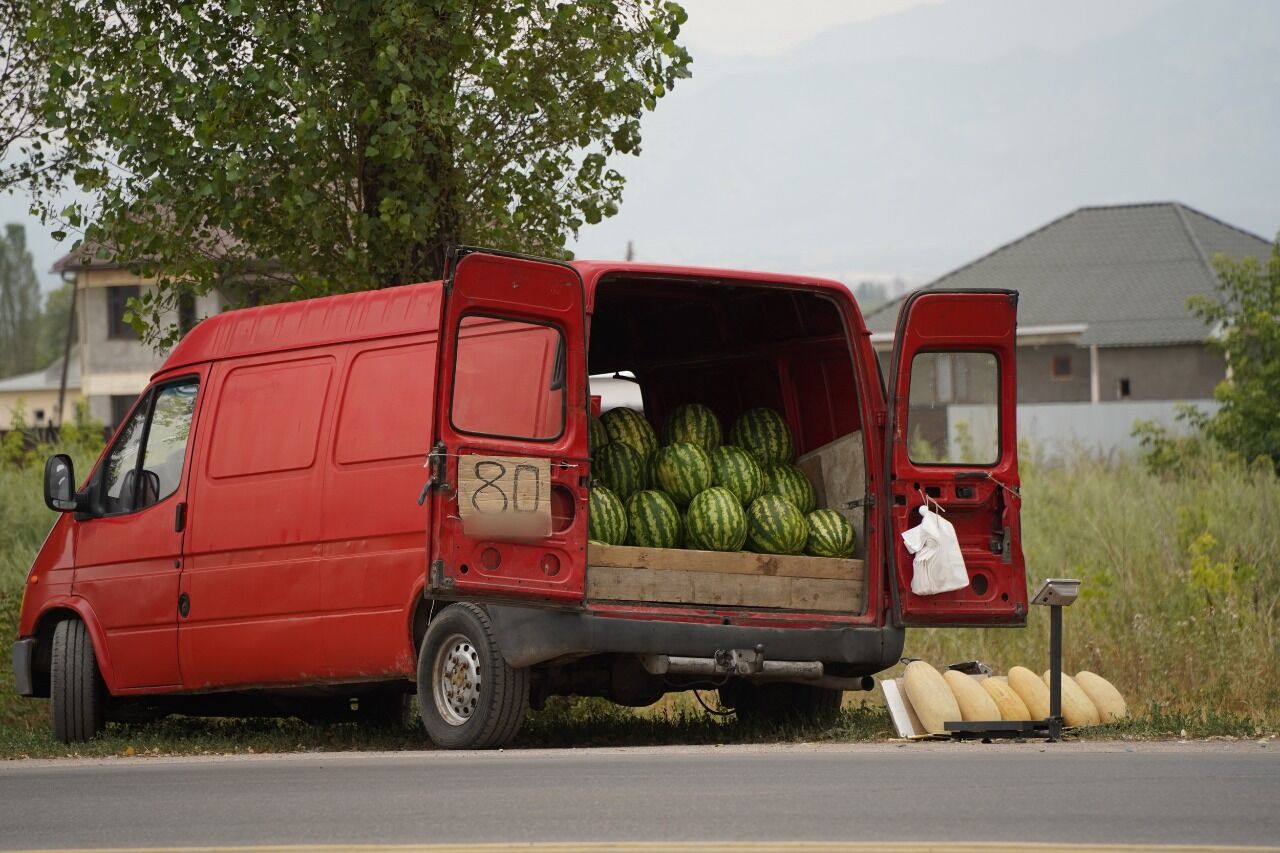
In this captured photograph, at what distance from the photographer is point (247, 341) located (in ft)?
38.5

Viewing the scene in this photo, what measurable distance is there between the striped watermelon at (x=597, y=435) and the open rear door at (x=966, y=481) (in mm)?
1577

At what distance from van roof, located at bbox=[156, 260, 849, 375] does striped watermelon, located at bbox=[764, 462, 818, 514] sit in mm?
1173

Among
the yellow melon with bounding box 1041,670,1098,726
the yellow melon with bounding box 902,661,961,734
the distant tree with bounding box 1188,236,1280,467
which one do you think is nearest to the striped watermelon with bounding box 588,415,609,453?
the yellow melon with bounding box 902,661,961,734

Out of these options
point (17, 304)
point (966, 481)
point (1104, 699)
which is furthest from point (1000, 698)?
point (17, 304)

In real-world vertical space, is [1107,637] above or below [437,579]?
below

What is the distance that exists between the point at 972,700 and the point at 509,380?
10.1ft

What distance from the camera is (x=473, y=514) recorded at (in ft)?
31.2

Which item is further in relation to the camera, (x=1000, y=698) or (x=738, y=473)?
(x=738, y=473)

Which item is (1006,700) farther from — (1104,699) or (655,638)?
(655,638)

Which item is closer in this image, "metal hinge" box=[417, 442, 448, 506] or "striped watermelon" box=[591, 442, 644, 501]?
"metal hinge" box=[417, 442, 448, 506]

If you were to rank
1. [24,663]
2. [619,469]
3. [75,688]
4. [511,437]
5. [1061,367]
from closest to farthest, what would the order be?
[511,437]
[619,469]
[75,688]
[24,663]
[1061,367]

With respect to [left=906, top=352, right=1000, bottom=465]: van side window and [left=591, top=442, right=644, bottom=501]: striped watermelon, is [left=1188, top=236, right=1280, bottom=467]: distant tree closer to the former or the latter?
[left=906, top=352, right=1000, bottom=465]: van side window

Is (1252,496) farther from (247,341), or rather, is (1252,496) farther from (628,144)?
(247,341)

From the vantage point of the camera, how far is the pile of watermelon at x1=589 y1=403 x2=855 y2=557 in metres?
10.7
